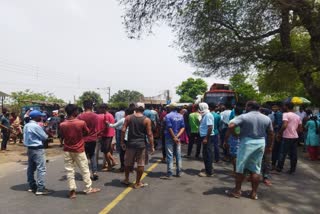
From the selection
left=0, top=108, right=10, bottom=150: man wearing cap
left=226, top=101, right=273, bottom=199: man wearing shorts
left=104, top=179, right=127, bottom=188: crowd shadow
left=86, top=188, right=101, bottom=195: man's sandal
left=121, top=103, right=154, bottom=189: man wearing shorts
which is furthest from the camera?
left=0, top=108, right=10, bottom=150: man wearing cap

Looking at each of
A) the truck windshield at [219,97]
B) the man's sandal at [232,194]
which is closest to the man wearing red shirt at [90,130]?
the man's sandal at [232,194]

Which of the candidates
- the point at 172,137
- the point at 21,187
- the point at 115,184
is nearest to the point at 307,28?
the point at 172,137

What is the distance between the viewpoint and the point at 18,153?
48.9 ft

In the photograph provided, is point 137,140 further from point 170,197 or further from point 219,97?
point 219,97

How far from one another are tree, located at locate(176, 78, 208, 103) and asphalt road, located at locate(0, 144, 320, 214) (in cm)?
8058

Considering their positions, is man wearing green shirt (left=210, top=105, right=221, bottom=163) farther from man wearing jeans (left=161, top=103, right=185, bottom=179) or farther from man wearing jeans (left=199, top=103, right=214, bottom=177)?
man wearing jeans (left=161, top=103, right=185, bottom=179)

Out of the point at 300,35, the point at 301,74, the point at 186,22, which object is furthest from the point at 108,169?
the point at 300,35

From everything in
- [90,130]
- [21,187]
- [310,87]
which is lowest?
[21,187]

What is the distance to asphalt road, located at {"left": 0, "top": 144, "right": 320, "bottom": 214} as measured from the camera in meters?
6.47

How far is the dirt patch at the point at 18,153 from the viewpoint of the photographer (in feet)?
43.4

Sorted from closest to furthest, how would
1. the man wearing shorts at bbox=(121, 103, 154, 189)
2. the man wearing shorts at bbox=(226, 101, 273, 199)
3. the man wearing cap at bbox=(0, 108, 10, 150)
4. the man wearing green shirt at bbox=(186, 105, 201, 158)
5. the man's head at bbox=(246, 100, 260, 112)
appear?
the man wearing shorts at bbox=(226, 101, 273, 199) < the man's head at bbox=(246, 100, 260, 112) < the man wearing shorts at bbox=(121, 103, 154, 189) < the man wearing green shirt at bbox=(186, 105, 201, 158) < the man wearing cap at bbox=(0, 108, 10, 150)

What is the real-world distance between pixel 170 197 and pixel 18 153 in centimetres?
962

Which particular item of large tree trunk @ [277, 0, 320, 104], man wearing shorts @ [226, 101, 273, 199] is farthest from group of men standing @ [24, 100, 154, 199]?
large tree trunk @ [277, 0, 320, 104]

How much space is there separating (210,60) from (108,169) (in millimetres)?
12608
